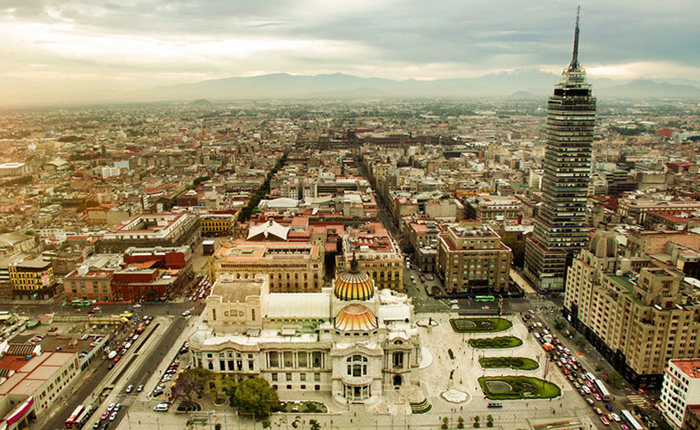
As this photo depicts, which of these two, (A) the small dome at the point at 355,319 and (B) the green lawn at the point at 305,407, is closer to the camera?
(B) the green lawn at the point at 305,407

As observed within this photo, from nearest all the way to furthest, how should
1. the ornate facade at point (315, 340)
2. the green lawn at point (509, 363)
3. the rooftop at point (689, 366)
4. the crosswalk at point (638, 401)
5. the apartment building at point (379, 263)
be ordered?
the rooftop at point (689, 366)
the crosswalk at point (638, 401)
the ornate facade at point (315, 340)
the green lawn at point (509, 363)
the apartment building at point (379, 263)

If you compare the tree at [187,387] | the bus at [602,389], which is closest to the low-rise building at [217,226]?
the tree at [187,387]

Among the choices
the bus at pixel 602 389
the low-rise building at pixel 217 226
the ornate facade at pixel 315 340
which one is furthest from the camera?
the low-rise building at pixel 217 226

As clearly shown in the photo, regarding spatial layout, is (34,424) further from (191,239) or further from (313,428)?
(191,239)

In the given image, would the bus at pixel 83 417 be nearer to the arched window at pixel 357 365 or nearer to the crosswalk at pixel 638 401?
the arched window at pixel 357 365

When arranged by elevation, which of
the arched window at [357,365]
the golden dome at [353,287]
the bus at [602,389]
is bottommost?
the bus at [602,389]

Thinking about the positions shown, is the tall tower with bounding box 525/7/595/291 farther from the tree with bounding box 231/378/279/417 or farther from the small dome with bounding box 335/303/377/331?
the tree with bounding box 231/378/279/417
